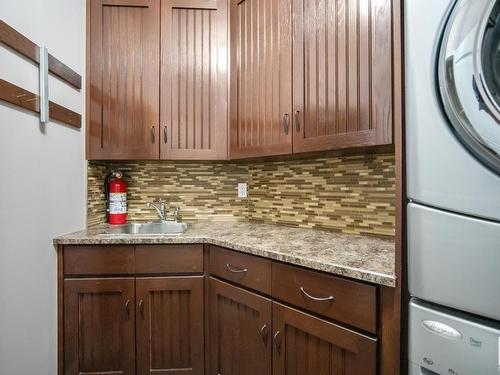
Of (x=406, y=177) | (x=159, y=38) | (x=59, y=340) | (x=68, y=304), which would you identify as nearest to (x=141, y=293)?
(x=68, y=304)

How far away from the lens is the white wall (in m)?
1.17

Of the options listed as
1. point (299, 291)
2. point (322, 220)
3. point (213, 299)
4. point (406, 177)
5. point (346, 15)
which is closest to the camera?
point (406, 177)

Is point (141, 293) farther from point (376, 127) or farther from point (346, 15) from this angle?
point (346, 15)

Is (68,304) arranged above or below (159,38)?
below

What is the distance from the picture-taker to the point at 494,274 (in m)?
0.63

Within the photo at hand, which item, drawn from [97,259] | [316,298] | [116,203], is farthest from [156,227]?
[316,298]

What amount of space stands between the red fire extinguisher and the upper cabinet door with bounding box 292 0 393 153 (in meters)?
1.26

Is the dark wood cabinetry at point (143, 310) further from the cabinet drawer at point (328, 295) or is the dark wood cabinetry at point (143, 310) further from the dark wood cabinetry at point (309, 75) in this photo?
the dark wood cabinetry at point (309, 75)

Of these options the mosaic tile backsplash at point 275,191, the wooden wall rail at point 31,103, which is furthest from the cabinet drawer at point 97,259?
the wooden wall rail at point 31,103

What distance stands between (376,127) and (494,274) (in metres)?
0.64

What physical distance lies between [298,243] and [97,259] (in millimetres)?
1053

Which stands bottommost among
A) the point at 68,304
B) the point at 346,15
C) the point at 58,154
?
the point at 68,304

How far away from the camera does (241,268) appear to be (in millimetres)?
1313

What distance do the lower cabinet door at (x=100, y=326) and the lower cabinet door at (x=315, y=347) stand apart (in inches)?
32.5
